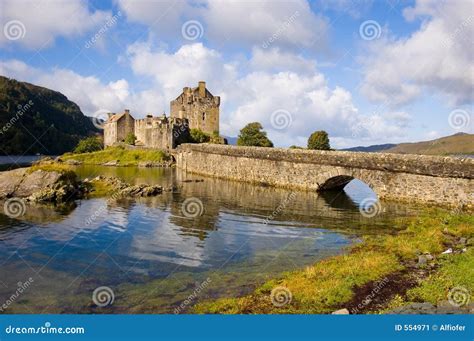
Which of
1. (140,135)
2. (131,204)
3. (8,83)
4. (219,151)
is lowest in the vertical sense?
(131,204)

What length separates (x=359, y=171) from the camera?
34.2 m

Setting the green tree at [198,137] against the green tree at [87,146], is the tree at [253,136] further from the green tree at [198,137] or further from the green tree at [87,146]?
the green tree at [87,146]

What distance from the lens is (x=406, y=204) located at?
31.0m

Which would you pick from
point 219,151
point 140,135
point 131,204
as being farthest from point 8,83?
point 131,204

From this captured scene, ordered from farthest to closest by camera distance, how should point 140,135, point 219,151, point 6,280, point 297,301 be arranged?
1. point 140,135
2. point 219,151
3. point 6,280
4. point 297,301

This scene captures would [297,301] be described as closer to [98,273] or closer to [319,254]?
[319,254]

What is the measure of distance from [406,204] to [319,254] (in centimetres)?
1603
